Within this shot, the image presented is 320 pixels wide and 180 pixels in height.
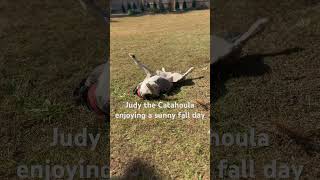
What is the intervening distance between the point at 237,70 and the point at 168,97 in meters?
1.55

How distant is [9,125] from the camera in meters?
6.84

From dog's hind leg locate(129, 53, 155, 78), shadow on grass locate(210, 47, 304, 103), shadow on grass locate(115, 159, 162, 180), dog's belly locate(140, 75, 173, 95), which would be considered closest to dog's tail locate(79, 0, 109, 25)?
dog's hind leg locate(129, 53, 155, 78)

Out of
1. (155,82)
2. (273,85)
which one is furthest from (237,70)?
(155,82)

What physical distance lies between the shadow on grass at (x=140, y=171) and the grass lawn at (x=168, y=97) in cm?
1

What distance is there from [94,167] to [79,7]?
496 cm

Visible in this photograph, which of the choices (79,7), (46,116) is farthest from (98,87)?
(79,7)

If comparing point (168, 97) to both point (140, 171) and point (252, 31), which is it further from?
point (252, 31)

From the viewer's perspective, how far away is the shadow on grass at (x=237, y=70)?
23.4 ft

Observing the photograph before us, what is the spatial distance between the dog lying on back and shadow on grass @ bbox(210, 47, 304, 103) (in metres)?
0.47

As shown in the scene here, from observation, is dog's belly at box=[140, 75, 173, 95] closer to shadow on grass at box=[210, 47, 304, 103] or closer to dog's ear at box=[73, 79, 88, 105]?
shadow on grass at box=[210, 47, 304, 103]

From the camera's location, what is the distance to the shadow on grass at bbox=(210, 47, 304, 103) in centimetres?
712

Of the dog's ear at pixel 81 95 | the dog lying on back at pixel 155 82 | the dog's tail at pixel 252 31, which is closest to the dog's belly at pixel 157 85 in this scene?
the dog lying on back at pixel 155 82

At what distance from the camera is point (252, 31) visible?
8.03 meters

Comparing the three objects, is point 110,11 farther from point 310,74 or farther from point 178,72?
point 310,74
